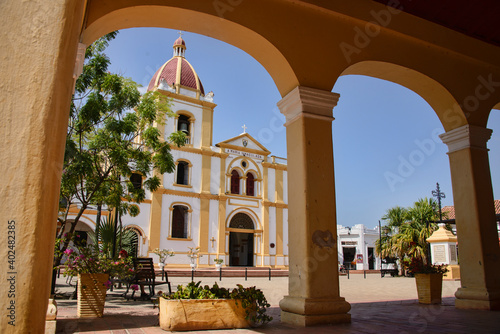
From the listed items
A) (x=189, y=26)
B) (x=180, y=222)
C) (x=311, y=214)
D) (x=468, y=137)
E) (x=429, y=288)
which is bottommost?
(x=429, y=288)

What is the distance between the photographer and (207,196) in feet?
78.6

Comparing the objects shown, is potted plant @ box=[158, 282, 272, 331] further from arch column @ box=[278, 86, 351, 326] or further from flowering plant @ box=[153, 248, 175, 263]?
flowering plant @ box=[153, 248, 175, 263]

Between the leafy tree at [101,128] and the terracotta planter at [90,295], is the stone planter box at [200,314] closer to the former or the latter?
the terracotta planter at [90,295]

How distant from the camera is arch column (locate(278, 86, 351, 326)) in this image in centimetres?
447

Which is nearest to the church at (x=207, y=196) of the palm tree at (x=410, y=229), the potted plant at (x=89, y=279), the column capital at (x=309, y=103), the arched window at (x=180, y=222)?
the arched window at (x=180, y=222)

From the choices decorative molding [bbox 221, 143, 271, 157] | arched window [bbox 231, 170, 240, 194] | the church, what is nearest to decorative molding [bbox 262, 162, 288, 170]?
the church

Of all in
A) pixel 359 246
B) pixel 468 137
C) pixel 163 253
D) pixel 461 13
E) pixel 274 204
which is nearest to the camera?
pixel 461 13

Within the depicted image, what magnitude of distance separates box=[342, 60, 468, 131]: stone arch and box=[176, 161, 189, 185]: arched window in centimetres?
1862

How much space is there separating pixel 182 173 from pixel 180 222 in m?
3.04

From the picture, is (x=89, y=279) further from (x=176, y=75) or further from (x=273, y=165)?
(x=273, y=165)

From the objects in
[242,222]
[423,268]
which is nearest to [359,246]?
[242,222]

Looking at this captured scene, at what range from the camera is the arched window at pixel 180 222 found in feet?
75.4

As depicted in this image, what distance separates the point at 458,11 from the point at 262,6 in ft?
10.9

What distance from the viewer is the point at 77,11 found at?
5.79 feet
